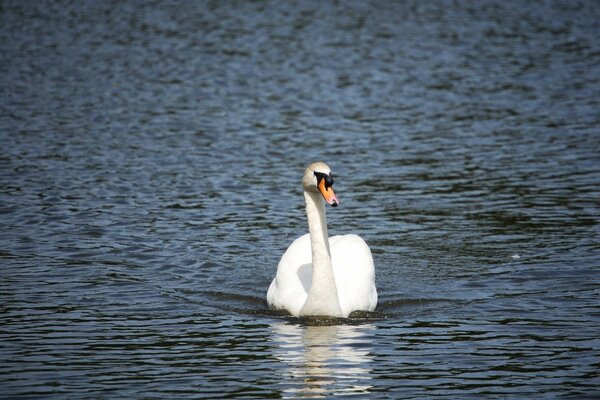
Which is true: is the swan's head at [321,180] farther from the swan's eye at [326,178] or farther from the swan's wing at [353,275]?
the swan's wing at [353,275]

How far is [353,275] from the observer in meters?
12.1

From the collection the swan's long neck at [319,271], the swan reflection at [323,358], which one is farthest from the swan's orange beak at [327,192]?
the swan reflection at [323,358]

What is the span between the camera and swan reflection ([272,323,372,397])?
30.4 ft

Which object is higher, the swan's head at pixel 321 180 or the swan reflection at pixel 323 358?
the swan's head at pixel 321 180

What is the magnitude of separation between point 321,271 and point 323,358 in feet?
4.93

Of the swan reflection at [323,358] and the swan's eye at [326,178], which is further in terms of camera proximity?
the swan's eye at [326,178]

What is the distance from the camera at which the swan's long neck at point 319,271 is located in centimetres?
1141

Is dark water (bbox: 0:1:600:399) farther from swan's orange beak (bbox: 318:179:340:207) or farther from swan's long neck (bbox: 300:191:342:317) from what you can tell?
swan's orange beak (bbox: 318:179:340:207)

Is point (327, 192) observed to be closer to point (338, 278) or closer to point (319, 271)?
point (319, 271)

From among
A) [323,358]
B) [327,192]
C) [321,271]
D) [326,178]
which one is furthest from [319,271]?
[323,358]

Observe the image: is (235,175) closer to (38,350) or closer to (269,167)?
(269,167)

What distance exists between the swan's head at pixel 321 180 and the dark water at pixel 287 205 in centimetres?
133

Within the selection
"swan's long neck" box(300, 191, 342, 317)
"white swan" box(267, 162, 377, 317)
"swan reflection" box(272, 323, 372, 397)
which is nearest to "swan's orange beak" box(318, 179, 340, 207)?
"white swan" box(267, 162, 377, 317)

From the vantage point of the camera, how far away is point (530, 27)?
35.0 m
